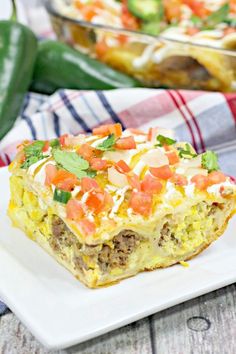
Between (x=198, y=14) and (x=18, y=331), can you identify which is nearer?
(x=18, y=331)

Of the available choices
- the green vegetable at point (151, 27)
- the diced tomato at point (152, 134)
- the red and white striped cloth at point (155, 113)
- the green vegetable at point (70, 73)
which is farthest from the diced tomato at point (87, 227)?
the green vegetable at point (151, 27)

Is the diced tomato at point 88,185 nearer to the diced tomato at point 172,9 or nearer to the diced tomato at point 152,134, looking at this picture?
the diced tomato at point 152,134

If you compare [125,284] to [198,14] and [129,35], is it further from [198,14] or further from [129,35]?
[198,14]

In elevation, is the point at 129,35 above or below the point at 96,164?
below

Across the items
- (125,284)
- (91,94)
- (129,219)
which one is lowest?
(91,94)

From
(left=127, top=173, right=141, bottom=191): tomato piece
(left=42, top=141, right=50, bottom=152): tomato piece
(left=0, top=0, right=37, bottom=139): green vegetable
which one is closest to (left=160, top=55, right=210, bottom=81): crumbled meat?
(left=0, top=0, right=37, bottom=139): green vegetable

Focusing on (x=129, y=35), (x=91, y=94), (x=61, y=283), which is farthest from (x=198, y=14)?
(x=61, y=283)
